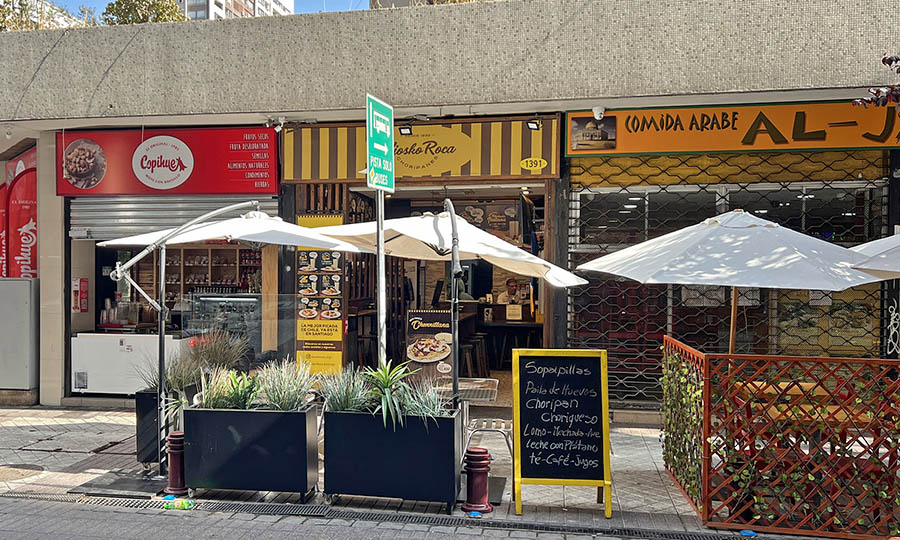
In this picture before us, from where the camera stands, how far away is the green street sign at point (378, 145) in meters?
5.68

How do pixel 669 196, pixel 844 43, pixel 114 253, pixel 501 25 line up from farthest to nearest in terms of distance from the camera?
pixel 114 253
pixel 669 196
pixel 501 25
pixel 844 43

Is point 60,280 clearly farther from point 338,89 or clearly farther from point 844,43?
point 844,43

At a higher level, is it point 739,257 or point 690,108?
point 690,108

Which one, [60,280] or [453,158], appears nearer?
[453,158]

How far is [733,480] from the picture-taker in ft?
16.8

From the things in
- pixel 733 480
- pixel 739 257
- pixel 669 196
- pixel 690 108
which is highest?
pixel 690 108

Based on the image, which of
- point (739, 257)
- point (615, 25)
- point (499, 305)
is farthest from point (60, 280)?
point (739, 257)

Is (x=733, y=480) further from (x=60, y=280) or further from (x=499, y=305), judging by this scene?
(x=60, y=280)

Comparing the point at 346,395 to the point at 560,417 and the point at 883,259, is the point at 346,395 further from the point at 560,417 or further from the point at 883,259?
the point at 883,259

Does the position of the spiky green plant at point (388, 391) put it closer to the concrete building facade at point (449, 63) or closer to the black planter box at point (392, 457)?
the black planter box at point (392, 457)

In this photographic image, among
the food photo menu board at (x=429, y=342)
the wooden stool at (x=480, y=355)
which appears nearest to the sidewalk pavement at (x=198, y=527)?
the food photo menu board at (x=429, y=342)

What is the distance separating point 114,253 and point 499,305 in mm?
5950

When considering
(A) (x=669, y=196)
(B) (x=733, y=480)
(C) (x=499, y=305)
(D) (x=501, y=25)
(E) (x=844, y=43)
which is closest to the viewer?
(B) (x=733, y=480)

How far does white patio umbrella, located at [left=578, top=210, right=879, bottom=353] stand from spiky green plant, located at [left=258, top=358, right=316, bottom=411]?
2.59 meters
